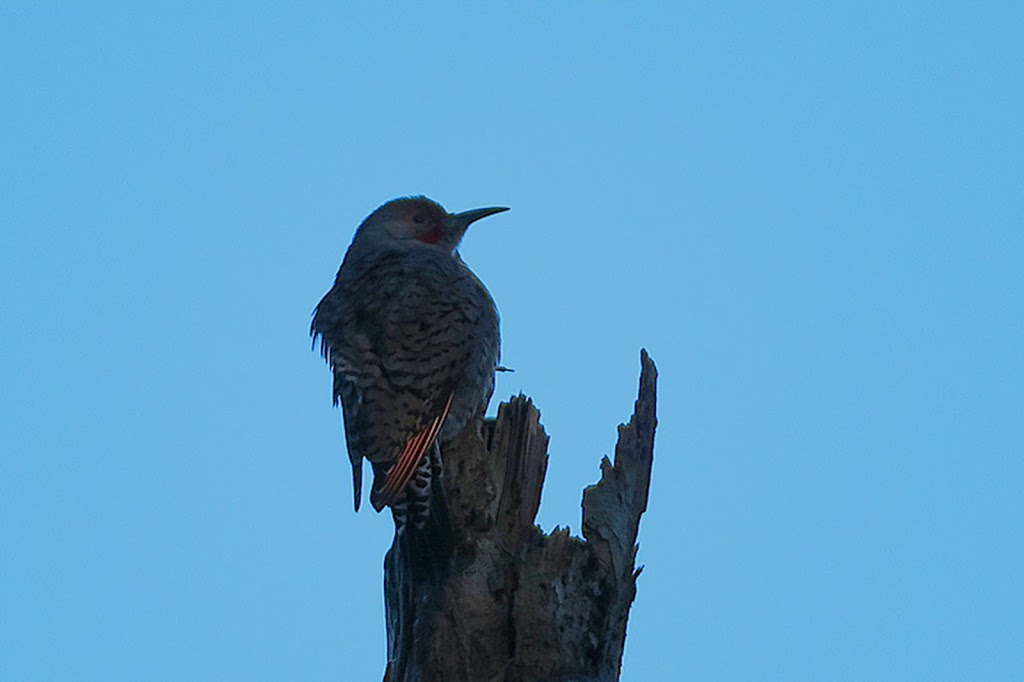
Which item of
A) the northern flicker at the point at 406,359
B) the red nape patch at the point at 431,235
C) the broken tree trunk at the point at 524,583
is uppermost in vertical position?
the red nape patch at the point at 431,235

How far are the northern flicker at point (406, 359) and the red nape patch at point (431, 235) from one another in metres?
0.52

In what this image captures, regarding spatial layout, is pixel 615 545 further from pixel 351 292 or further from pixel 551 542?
pixel 351 292

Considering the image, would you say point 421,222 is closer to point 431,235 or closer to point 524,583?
point 431,235

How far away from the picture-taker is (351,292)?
296 inches

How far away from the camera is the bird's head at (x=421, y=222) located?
8680 millimetres

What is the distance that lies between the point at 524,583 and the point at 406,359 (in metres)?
1.58

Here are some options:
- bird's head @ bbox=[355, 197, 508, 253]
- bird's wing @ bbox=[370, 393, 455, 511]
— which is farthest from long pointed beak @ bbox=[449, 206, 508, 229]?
bird's wing @ bbox=[370, 393, 455, 511]

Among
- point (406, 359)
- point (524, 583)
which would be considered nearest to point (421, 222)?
point (406, 359)

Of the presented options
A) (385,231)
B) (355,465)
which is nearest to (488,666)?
(355,465)

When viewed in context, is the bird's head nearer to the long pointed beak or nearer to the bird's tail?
the long pointed beak

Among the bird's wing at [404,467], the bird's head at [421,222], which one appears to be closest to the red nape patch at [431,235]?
the bird's head at [421,222]

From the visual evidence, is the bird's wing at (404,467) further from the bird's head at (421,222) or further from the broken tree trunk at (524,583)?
the bird's head at (421,222)

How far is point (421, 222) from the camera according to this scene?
28.8 feet

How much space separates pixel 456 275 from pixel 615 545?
93.4 inches
